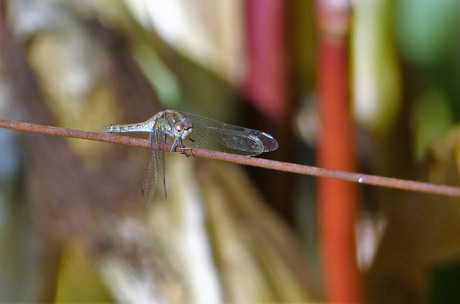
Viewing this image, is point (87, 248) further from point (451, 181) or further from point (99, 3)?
point (451, 181)

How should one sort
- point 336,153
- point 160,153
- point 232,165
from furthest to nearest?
1. point 232,165
2. point 336,153
3. point 160,153

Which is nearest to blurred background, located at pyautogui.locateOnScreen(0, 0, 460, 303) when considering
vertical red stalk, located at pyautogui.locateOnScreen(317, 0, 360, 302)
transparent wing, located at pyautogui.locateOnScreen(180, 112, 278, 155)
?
vertical red stalk, located at pyautogui.locateOnScreen(317, 0, 360, 302)

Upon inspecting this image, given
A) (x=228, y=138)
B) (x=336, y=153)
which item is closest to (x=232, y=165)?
(x=336, y=153)

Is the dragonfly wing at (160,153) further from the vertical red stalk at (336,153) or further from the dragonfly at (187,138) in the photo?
the vertical red stalk at (336,153)

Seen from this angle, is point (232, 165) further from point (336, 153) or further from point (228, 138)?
point (228, 138)

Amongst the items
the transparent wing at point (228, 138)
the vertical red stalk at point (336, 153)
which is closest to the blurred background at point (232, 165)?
the vertical red stalk at point (336, 153)

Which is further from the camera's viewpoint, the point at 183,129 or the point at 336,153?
the point at 336,153

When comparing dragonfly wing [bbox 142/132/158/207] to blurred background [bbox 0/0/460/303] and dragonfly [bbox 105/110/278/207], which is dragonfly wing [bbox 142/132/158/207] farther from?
blurred background [bbox 0/0/460/303]

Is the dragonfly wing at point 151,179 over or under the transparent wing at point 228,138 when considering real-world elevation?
under
